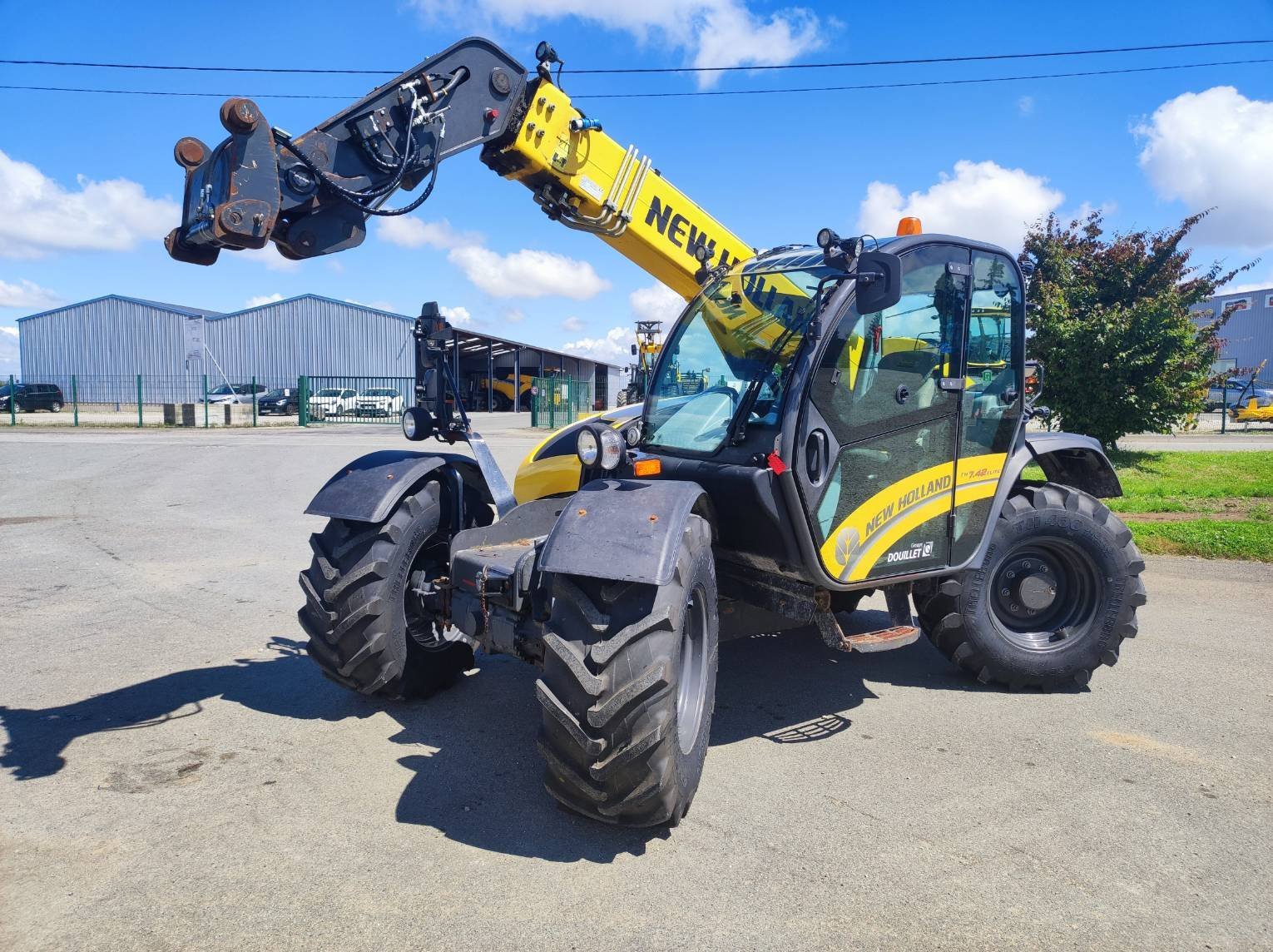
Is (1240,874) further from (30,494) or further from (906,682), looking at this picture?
(30,494)

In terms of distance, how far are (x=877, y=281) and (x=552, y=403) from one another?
28.3 m

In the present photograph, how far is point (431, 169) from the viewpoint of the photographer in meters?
4.66

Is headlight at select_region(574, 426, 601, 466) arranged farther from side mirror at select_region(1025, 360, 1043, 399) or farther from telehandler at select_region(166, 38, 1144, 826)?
side mirror at select_region(1025, 360, 1043, 399)

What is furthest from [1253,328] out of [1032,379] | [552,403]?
[1032,379]

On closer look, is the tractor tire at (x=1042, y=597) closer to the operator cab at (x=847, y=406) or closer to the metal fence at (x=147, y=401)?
A: the operator cab at (x=847, y=406)

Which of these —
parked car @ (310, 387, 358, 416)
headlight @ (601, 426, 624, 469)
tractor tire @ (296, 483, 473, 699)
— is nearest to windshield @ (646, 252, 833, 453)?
headlight @ (601, 426, 624, 469)

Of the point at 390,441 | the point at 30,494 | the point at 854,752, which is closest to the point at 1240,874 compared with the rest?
the point at 854,752

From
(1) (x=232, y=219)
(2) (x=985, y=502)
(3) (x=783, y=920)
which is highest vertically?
(1) (x=232, y=219)

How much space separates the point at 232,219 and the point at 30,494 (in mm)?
11821

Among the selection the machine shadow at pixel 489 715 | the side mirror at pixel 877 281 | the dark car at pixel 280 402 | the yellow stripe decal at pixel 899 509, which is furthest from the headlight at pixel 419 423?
the dark car at pixel 280 402

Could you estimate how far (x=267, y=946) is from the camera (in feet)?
8.96

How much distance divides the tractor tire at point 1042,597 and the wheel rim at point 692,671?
1.81m

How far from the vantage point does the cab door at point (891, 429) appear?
165 inches

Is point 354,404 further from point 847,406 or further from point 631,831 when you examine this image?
point 631,831
